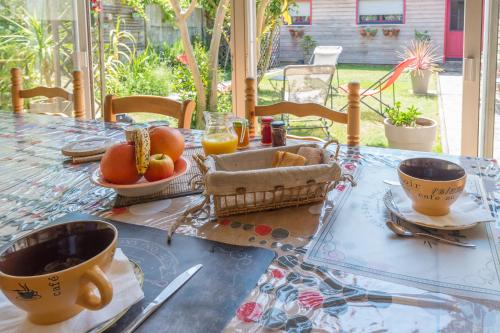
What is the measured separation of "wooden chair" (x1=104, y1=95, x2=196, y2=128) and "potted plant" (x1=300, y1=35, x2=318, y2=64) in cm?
136

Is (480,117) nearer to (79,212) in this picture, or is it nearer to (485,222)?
(485,222)

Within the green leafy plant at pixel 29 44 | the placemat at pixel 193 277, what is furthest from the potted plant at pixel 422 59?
the green leafy plant at pixel 29 44

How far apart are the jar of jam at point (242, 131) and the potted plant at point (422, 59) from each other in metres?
1.67

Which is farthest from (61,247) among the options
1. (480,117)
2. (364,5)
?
(364,5)

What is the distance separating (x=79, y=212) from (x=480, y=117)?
2.02 m

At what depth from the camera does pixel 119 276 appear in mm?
637

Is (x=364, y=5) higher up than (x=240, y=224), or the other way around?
(x=364, y=5)

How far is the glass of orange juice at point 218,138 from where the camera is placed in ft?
3.85

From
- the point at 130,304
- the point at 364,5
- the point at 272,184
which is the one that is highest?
the point at 364,5

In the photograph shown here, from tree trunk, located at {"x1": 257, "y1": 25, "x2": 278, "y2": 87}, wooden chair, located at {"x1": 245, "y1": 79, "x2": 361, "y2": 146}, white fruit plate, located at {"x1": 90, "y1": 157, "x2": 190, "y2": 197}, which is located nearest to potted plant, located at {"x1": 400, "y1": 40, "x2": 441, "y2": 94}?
tree trunk, located at {"x1": 257, "y1": 25, "x2": 278, "y2": 87}

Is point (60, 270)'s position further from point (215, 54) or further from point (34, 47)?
point (34, 47)

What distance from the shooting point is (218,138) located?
1188 mm

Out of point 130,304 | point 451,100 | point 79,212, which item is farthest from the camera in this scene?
point 451,100

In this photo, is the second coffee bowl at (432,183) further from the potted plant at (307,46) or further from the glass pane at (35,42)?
the glass pane at (35,42)
